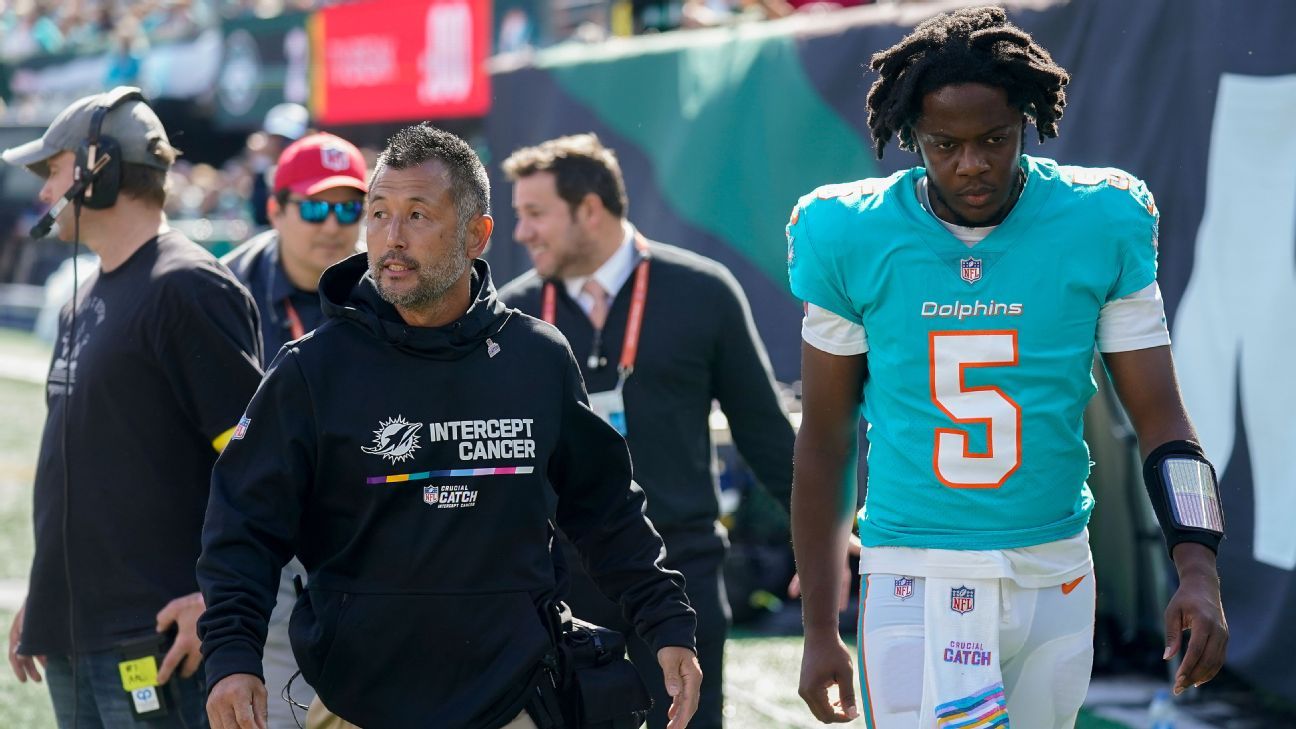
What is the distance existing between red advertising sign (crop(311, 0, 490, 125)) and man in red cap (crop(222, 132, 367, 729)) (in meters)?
9.57

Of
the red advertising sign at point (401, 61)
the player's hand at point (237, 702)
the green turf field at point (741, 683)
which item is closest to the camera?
the player's hand at point (237, 702)

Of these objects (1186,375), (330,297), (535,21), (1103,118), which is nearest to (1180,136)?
(1103,118)

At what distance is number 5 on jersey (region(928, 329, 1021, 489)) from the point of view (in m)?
3.05

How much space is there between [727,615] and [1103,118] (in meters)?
2.46

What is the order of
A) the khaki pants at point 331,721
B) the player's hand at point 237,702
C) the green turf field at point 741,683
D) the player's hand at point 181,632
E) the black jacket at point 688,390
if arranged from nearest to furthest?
the player's hand at point 237,702
the khaki pants at point 331,721
the player's hand at point 181,632
the black jacket at point 688,390
the green turf field at point 741,683

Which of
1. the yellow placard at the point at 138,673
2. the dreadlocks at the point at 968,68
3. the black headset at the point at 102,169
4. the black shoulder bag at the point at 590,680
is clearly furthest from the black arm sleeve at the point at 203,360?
the dreadlocks at the point at 968,68

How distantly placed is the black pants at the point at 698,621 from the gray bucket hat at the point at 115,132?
1554mm

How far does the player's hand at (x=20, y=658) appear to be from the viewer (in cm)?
400

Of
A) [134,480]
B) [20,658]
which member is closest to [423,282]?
[134,480]

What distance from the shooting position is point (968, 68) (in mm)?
3068

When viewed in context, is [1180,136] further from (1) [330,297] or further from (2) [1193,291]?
(1) [330,297]

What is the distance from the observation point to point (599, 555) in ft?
10.9

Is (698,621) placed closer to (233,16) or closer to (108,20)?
(233,16)

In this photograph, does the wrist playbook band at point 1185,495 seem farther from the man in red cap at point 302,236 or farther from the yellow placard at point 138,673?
the man in red cap at point 302,236
